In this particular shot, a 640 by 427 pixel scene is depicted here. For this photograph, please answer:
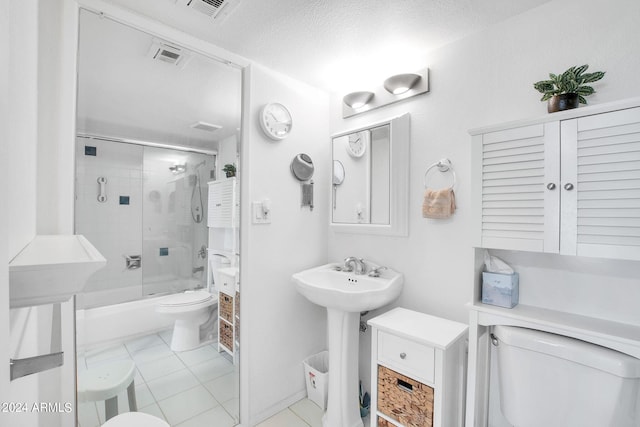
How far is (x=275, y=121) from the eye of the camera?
200 cm

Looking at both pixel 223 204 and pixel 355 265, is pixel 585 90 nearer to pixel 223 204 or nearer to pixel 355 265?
pixel 355 265

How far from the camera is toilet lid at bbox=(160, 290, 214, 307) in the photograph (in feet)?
5.54

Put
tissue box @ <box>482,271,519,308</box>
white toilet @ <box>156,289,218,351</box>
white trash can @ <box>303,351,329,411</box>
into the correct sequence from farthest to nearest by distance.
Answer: white trash can @ <box>303,351,329,411</box>
white toilet @ <box>156,289,218,351</box>
tissue box @ <box>482,271,519,308</box>

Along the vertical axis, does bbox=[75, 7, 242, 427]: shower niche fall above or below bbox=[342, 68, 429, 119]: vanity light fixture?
below

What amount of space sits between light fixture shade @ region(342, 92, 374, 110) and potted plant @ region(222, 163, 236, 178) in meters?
0.97

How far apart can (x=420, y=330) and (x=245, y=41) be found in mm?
1921

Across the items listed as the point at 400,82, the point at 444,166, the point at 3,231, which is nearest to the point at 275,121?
the point at 400,82

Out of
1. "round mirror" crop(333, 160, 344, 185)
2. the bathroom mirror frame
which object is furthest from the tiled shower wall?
the bathroom mirror frame

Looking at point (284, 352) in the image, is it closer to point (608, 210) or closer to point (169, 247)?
point (169, 247)

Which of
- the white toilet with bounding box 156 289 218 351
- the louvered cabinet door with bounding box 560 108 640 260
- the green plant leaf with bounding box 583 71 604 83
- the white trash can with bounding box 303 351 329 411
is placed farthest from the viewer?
the white trash can with bounding box 303 351 329 411

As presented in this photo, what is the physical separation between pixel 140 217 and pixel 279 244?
87 cm

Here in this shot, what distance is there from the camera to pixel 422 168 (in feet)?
5.96

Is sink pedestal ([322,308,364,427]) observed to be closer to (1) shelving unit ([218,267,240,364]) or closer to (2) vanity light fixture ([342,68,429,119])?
(1) shelving unit ([218,267,240,364])

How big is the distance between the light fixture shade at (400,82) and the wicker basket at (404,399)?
1.69 m
